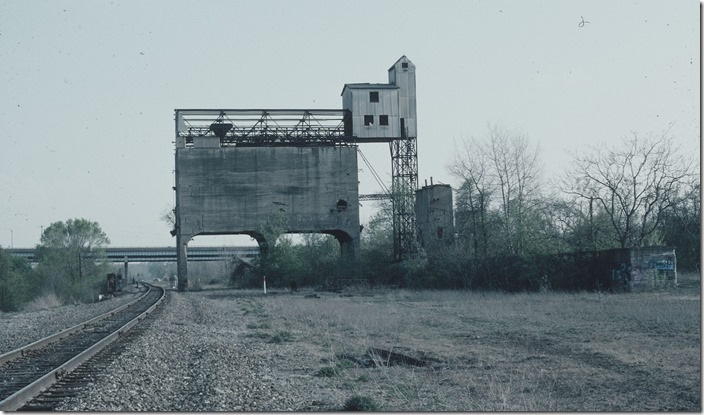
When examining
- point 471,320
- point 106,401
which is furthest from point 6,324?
point 106,401

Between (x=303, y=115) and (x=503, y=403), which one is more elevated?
(x=303, y=115)

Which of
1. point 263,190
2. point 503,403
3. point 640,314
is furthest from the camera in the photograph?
point 263,190

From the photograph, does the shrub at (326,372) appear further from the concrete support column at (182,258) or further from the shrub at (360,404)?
the concrete support column at (182,258)

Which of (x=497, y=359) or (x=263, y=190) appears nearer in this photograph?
(x=497, y=359)

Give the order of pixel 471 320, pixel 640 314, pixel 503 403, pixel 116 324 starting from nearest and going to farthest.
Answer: pixel 503 403 < pixel 640 314 < pixel 471 320 < pixel 116 324

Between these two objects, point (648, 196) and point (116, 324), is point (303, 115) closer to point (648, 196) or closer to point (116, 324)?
point (648, 196)

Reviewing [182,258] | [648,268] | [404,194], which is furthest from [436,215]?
[648,268]

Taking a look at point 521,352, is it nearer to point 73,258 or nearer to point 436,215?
point 436,215

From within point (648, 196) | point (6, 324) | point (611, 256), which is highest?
point (648, 196)

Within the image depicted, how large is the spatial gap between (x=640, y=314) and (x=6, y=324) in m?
21.4

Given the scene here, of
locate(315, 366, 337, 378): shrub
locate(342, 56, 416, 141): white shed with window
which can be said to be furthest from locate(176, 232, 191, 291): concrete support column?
locate(315, 366, 337, 378): shrub

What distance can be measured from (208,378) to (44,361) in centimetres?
455

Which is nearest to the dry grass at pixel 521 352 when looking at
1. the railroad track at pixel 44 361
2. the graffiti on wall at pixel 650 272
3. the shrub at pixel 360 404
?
the shrub at pixel 360 404

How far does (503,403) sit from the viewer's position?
905 centimetres
